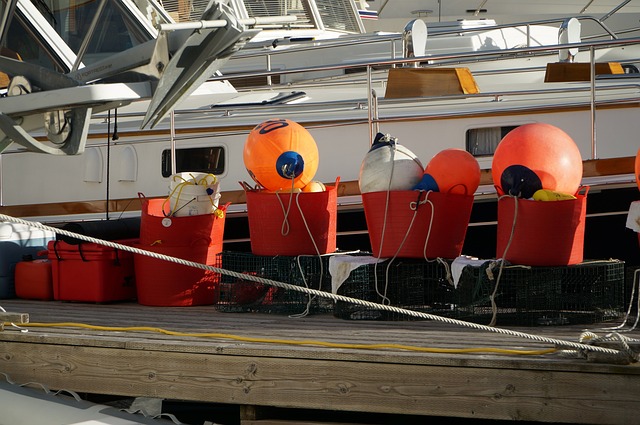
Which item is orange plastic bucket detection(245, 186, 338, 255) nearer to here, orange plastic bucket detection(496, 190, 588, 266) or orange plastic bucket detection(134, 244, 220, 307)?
orange plastic bucket detection(134, 244, 220, 307)

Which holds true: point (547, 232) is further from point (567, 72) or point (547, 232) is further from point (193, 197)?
point (567, 72)

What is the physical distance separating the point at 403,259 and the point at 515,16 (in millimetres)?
13827

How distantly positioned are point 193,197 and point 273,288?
0.88m

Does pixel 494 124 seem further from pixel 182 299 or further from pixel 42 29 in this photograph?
pixel 42 29

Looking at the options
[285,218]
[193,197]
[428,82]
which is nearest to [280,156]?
[285,218]

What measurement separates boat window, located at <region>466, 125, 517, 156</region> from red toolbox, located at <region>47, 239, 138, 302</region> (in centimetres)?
289

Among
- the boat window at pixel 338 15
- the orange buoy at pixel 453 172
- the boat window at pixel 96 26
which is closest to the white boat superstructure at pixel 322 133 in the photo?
the boat window at pixel 96 26

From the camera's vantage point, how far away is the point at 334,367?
171 inches

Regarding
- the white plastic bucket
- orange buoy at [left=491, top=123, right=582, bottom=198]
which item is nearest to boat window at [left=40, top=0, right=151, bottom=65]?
the white plastic bucket

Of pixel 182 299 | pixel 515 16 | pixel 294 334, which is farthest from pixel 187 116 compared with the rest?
pixel 515 16

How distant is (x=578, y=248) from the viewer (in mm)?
5156

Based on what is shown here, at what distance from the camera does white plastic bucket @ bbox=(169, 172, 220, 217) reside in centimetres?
632

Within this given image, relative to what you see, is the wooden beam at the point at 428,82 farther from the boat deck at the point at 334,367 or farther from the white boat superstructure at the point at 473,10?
the white boat superstructure at the point at 473,10

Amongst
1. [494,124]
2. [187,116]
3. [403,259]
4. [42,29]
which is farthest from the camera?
[187,116]
